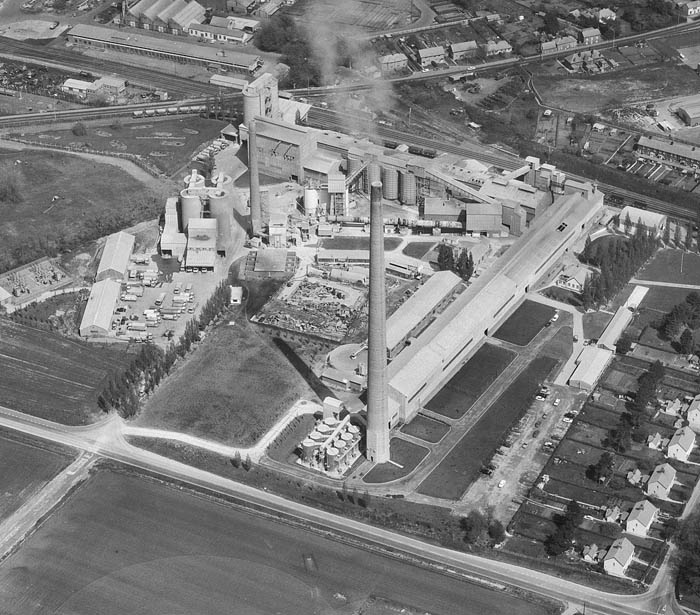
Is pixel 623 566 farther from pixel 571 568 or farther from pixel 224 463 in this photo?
pixel 224 463

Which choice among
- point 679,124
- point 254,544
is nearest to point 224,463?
point 254,544

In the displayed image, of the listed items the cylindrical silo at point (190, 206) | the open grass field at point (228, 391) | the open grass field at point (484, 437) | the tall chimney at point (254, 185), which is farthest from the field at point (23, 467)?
the tall chimney at point (254, 185)

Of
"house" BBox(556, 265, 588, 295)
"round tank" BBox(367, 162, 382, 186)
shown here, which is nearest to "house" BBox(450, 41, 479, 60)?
"round tank" BBox(367, 162, 382, 186)

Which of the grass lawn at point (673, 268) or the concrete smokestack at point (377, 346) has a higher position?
the concrete smokestack at point (377, 346)

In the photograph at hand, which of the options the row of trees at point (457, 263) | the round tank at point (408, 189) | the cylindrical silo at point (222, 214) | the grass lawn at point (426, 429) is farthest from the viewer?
the round tank at point (408, 189)

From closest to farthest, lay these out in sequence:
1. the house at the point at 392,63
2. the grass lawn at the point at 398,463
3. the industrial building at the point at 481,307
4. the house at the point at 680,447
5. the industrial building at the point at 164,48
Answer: the grass lawn at the point at 398,463
the house at the point at 680,447
the industrial building at the point at 481,307
the house at the point at 392,63
the industrial building at the point at 164,48

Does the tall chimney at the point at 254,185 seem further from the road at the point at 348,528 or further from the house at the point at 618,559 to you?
the house at the point at 618,559

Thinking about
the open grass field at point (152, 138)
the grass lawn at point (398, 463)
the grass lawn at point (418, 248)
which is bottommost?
the open grass field at point (152, 138)

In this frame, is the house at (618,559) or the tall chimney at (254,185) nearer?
the house at (618,559)
